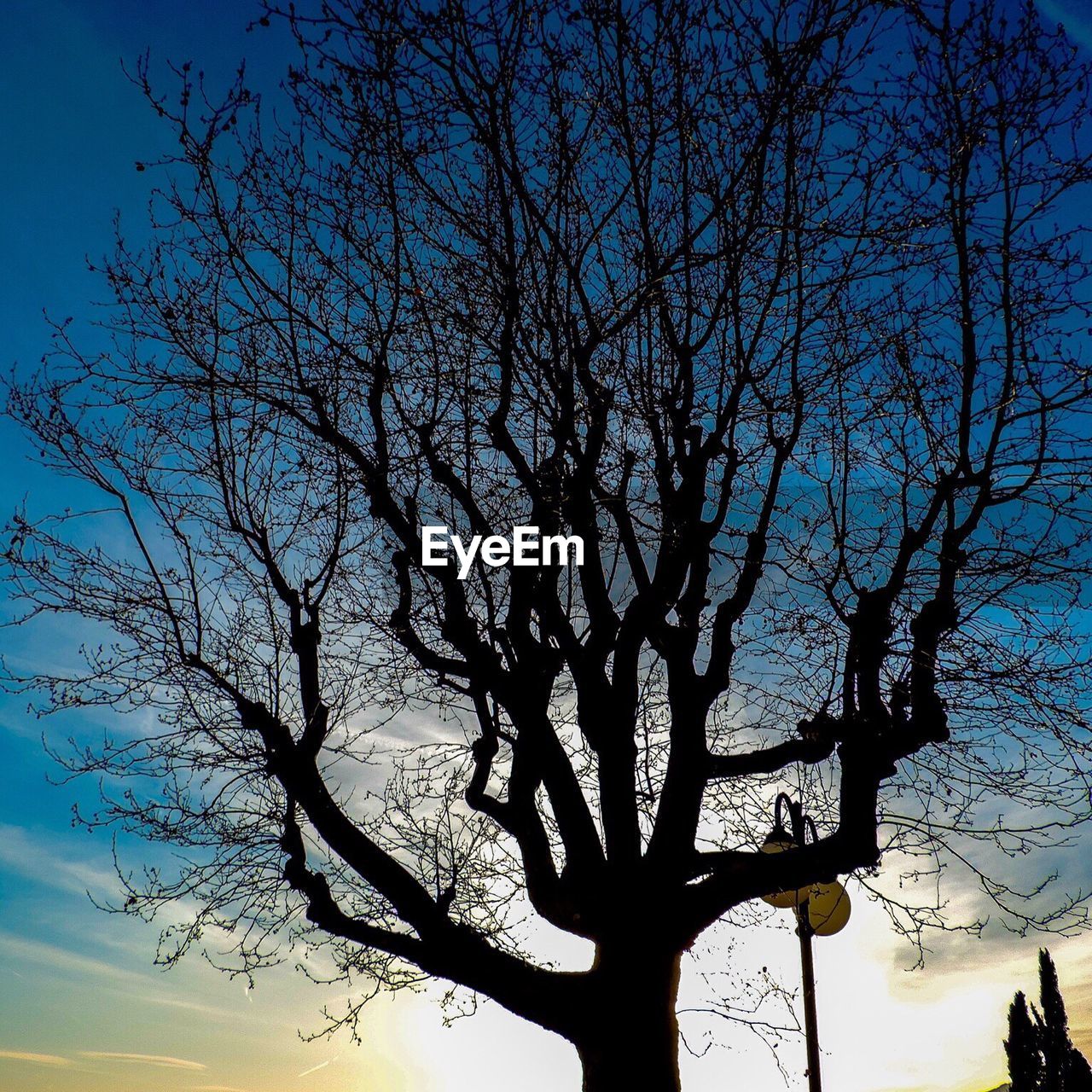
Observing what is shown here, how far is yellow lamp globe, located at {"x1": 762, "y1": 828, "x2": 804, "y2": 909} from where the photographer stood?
7.46 m

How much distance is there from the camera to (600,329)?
6.55 m

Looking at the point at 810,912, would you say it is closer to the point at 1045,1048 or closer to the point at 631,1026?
the point at 631,1026

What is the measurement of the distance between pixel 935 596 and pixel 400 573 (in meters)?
4.28

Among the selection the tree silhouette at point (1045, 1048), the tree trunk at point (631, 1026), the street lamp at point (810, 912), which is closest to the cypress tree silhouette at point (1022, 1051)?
the tree silhouette at point (1045, 1048)

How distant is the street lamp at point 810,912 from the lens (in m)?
7.82

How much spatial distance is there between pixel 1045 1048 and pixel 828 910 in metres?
61.0

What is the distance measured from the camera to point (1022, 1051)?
180 feet

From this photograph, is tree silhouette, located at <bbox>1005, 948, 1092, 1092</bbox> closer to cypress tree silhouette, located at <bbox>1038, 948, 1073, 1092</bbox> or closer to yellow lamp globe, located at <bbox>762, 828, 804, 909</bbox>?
cypress tree silhouette, located at <bbox>1038, 948, 1073, 1092</bbox>

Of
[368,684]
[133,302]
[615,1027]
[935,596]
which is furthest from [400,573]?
[935,596]

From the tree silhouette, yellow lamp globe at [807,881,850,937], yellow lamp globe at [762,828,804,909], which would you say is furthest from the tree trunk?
the tree silhouette

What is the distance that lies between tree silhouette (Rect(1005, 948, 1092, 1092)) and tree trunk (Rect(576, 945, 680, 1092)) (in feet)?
184

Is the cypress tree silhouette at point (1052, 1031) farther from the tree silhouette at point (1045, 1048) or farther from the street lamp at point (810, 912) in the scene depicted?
the street lamp at point (810, 912)

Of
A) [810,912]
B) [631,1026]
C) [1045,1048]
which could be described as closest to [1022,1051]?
[1045,1048]

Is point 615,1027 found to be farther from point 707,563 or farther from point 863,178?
point 863,178
